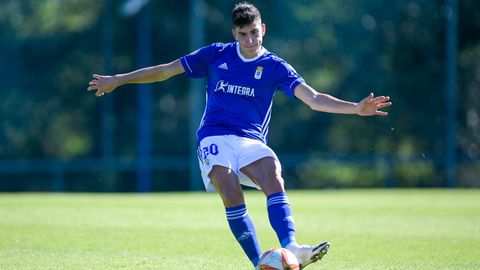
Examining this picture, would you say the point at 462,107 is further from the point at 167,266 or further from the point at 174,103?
the point at 167,266

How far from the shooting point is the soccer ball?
667 centimetres

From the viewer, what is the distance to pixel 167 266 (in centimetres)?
793

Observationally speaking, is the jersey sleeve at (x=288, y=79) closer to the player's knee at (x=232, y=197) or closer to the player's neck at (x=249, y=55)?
the player's neck at (x=249, y=55)

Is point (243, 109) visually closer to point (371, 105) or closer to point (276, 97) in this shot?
point (371, 105)

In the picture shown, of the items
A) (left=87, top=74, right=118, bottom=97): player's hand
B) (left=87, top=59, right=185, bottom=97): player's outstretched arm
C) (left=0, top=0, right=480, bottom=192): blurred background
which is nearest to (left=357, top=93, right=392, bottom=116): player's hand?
(left=87, top=59, right=185, bottom=97): player's outstretched arm

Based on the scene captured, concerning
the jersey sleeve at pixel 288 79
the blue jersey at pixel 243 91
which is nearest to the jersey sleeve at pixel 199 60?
the blue jersey at pixel 243 91

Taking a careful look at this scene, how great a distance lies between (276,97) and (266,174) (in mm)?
19260

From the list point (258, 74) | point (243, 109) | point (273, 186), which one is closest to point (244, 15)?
point (258, 74)

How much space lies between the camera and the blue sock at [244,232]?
23.7ft

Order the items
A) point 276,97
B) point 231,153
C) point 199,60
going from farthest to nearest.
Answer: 1. point 276,97
2. point 199,60
3. point 231,153

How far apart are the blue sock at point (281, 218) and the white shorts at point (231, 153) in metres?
0.40

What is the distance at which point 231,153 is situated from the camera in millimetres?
7562

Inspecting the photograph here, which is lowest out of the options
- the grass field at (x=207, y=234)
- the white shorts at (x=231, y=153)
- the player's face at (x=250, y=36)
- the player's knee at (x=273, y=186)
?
the grass field at (x=207, y=234)

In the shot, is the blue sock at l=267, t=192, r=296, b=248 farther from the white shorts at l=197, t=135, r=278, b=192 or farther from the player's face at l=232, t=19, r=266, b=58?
the player's face at l=232, t=19, r=266, b=58
